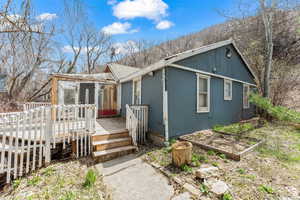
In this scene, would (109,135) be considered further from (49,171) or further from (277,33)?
(277,33)

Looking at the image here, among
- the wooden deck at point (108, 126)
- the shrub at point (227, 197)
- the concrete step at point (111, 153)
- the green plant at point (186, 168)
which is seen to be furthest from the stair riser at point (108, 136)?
the shrub at point (227, 197)

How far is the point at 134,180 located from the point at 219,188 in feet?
5.79

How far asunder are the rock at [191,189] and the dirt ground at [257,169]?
12 centimetres

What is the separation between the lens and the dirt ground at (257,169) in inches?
100

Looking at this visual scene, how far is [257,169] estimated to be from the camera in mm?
3285

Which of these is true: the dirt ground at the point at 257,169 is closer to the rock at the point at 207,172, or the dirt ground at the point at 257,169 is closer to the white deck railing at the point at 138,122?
the rock at the point at 207,172

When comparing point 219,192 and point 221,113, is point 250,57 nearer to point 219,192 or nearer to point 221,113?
point 221,113

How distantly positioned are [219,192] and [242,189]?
491 millimetres

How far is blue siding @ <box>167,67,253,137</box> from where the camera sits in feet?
16.8

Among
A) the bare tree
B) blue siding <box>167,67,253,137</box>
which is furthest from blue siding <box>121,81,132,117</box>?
the bare tree

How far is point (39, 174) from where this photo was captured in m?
3.39

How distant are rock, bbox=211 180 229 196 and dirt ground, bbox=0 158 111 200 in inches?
79.0

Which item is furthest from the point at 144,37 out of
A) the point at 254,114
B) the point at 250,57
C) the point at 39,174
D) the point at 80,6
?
the point at 39,174

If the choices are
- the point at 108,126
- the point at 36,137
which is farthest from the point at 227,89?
the point at 36,137
